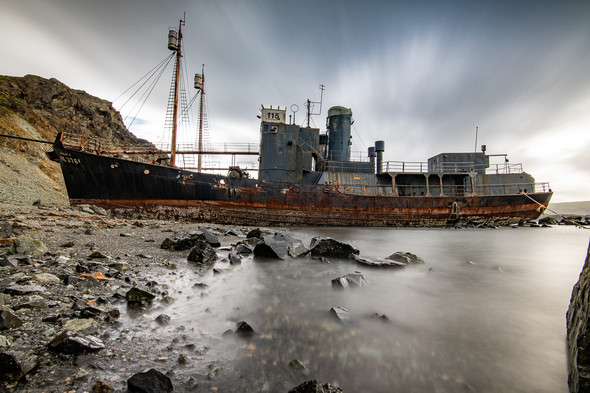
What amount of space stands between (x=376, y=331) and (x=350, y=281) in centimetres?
138

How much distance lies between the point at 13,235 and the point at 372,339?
5.74m

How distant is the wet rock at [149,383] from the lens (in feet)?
4.48

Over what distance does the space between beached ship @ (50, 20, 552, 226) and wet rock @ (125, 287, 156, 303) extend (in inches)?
435

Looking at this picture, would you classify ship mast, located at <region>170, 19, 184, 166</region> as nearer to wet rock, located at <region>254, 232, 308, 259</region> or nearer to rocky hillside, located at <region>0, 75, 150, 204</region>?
rocky hillside, located at <region>0, 75, 150, 204</region>

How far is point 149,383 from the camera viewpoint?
4.59 ft

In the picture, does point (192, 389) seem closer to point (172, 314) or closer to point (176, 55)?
point (172, 314)

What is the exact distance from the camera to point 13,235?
3.95 meters

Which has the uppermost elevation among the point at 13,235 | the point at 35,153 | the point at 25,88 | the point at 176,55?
the point at 25,88

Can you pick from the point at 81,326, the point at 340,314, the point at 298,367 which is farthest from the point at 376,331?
the point at 81,326

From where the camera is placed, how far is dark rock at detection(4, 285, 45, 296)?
2182mm

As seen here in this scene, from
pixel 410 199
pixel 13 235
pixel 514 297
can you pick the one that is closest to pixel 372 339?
pixel 514 297

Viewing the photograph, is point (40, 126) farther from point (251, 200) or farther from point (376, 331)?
point (376, 331)

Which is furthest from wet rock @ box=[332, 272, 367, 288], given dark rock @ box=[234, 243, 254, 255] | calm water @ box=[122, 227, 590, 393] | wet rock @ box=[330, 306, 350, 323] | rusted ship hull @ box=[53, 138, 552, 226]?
rusted ship hull @ box=[53, 138, 552, 226]

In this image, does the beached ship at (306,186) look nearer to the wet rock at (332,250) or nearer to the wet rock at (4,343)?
the wet rock at (332,250)
